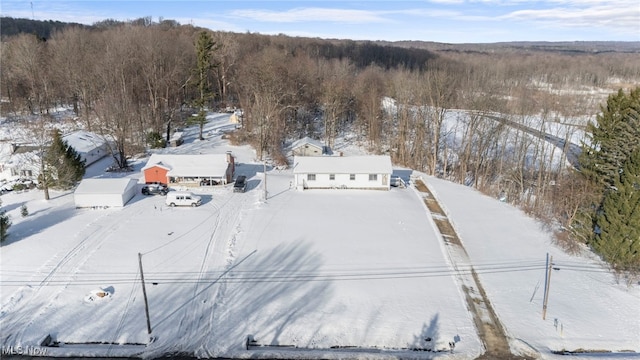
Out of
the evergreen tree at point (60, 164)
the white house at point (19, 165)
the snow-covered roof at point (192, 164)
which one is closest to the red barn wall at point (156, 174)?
the snow-covered roof at point (192, 164)

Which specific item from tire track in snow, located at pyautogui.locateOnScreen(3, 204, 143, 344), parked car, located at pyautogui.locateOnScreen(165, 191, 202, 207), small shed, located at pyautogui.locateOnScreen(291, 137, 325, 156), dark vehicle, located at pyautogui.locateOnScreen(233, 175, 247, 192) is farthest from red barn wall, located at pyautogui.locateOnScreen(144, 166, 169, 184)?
small shed, located at pyautogui.locateOnScreen(291, 137, 325, 156)

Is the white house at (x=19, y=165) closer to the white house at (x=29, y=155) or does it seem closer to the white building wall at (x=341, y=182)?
the white house at (x=29, y=155)

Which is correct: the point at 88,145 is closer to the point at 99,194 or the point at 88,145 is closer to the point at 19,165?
the point at 19,165

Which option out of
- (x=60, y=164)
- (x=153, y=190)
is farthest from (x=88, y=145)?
(x=153, y=190)

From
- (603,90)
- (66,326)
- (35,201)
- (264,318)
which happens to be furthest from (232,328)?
(603,90)

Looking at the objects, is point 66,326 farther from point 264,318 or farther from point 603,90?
point 603,90
